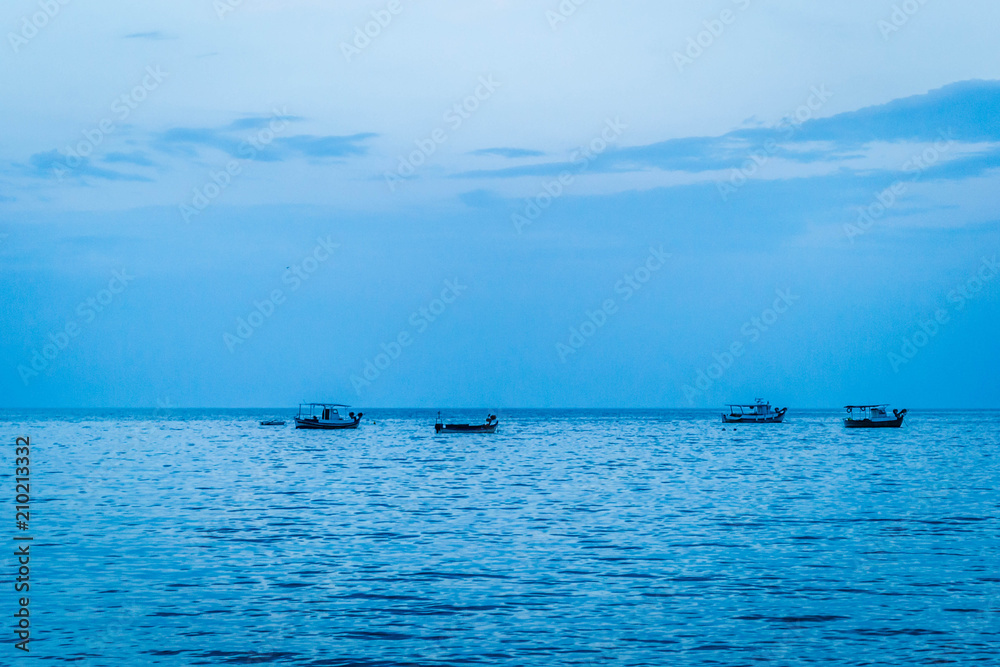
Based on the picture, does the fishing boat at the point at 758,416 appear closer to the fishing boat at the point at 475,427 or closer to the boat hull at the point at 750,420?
the boat hull at the point at 750,420

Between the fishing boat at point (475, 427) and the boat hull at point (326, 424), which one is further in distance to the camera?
the boat hull at point (326, 424)

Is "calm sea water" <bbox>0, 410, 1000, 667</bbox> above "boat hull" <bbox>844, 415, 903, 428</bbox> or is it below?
below

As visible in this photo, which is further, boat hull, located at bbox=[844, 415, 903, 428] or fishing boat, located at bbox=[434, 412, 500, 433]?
boat hull, located at bbox=[844, 415, 903, 428]

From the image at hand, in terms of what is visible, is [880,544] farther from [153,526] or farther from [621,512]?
[153,526]

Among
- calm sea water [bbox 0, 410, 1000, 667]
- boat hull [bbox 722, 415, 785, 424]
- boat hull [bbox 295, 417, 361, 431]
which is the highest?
boat hull [bbox 722, 415, 785, 424]

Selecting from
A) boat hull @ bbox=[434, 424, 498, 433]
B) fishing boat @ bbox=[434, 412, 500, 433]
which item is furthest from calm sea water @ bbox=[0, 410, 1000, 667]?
boat hull @ bbox=[434, 424, 498, 433]

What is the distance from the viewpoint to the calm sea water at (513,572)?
17812 mm

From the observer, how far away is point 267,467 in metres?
66.3

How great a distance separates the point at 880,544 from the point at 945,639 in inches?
455

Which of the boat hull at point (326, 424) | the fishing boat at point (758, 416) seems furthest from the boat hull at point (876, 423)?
Result: the boat hull at point (326, 424)

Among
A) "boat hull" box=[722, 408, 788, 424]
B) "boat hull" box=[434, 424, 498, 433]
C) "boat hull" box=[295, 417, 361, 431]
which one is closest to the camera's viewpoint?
"boat hull" box=[434, 424, 498, 433]

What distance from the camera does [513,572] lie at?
24562mm

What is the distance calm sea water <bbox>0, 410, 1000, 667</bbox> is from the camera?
58.4 ft

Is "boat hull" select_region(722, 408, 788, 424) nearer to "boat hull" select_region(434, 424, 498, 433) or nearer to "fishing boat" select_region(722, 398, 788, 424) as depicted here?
"fishing boat" select_region(722, 398, 788, 424)
